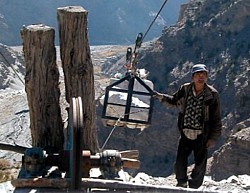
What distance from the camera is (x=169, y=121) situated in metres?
51.6

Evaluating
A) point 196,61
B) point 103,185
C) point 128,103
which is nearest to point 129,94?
point 128,103

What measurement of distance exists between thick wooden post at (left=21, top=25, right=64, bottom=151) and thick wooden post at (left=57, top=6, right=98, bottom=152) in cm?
20

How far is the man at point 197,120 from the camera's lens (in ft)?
18.8

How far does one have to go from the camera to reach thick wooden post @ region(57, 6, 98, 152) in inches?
223

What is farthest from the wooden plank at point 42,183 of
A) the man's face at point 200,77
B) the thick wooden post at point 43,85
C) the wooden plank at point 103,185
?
the man's face at point 200,77

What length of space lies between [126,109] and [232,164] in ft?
93.0

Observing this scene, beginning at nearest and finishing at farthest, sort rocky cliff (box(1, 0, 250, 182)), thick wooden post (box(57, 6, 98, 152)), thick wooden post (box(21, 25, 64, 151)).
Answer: thick wooden post (box(21, 25, 64, 151)) < thick wooden post (box(57, 6, 98, 152)) < rocky cliff (box(1, 0, 250, 182))

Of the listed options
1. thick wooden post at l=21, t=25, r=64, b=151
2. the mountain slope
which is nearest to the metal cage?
thick wooden post at l=21, t=25, r=64, b=151

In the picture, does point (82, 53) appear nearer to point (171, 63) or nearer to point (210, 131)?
point (210, 131)

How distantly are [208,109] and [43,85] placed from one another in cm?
150

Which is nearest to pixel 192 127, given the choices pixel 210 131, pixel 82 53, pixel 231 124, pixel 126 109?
pixel 210 131

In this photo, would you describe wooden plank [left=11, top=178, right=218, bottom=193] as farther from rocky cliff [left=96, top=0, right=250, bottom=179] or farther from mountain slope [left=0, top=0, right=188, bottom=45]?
mountain slope [left=0, top=0, right=188, bottom=45]

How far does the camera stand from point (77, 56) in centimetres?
577

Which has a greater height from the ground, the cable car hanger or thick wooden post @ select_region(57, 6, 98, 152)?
thick wooden post @ select_region(57, 6, 98, 152)
